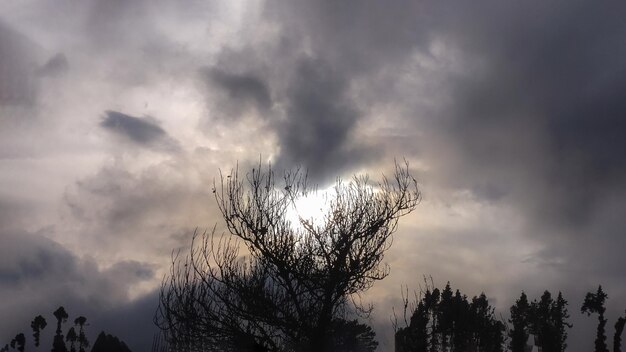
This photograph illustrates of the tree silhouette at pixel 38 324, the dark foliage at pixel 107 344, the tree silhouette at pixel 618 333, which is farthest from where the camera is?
the tree silhouette at pixel 38 324

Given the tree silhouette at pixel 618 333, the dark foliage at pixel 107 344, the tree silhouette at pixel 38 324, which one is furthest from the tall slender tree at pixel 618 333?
the tree silhouette at pixel 38 324

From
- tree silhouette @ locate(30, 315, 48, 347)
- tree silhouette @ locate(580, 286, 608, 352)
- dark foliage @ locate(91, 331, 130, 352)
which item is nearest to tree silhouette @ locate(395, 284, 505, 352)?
tree silhouette @ locate(580, 286, 608, 352)

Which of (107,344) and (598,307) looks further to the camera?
(598,307)

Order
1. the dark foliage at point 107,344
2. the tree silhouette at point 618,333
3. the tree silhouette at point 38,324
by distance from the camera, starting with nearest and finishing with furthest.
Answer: the dark foliage at point 107,344 → the tree silhouette at point 618,333 → the tree silhouette at point 38,324

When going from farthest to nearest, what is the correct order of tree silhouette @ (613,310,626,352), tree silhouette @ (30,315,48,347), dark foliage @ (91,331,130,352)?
tree silhouette @ (30,315,48,347)
tree silhouette @ (613,310,626,352)
dark foliage @ (91,331,130,352)

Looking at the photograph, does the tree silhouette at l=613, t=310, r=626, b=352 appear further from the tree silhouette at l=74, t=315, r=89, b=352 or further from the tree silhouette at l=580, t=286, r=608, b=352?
the tree silhouette at l=74, t=315, r=89, b=352

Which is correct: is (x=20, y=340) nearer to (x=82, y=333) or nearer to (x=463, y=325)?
(x=82, y=333)

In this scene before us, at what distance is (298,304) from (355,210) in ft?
12.0

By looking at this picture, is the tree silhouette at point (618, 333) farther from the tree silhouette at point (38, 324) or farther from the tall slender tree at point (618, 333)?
the tree silhouette at point (38, 324)

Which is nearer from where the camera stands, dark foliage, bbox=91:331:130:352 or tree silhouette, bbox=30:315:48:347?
dark foliage, bbox=91:331:130:352

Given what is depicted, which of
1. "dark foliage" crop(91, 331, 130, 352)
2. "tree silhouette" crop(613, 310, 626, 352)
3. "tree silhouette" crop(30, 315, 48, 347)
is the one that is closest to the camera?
"dark foliage" crop(91, 331, 130, 352)

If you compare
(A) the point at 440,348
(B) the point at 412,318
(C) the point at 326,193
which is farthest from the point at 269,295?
(A) the point at 440,348

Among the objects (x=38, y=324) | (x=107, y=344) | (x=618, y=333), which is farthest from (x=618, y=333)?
(x=38, y=324)

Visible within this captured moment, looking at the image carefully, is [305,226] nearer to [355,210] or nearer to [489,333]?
[355,210]
